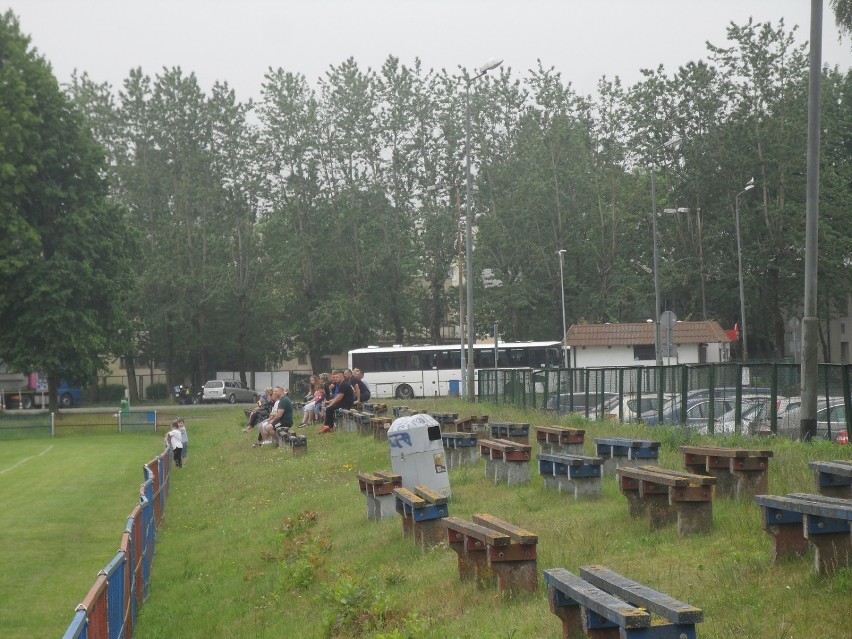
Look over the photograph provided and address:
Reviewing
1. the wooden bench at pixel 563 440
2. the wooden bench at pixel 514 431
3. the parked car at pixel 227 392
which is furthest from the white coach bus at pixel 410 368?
the wooden bench at pixel 563 440

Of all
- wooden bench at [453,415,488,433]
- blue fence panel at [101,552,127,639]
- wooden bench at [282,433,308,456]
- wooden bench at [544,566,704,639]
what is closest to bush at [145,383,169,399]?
wooden bench at [282,433,308,456]

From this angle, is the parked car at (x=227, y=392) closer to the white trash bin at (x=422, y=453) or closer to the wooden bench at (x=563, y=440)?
the wooden bench at (x=563, y=440)

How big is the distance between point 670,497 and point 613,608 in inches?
158

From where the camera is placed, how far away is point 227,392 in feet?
245

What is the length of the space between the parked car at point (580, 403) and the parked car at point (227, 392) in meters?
46.9

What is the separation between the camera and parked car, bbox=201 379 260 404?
73500mm

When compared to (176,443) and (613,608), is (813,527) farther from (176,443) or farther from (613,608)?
(176,443)

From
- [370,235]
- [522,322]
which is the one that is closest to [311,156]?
[370,235]

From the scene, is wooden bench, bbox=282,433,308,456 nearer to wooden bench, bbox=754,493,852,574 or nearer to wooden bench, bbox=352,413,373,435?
wooden bench, bbox=352,413,373,435

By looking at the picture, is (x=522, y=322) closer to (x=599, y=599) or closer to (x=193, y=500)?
(x=193, y=500)

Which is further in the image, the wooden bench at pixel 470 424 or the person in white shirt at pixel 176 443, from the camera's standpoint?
the person in white shirt at pixel 176 443

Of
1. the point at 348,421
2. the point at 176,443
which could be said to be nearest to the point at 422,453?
the point at 348,421

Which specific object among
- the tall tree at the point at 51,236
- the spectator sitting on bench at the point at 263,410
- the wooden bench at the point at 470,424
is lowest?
the spectator sitting on bench at the point at 263,410

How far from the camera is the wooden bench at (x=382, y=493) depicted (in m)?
13.4
